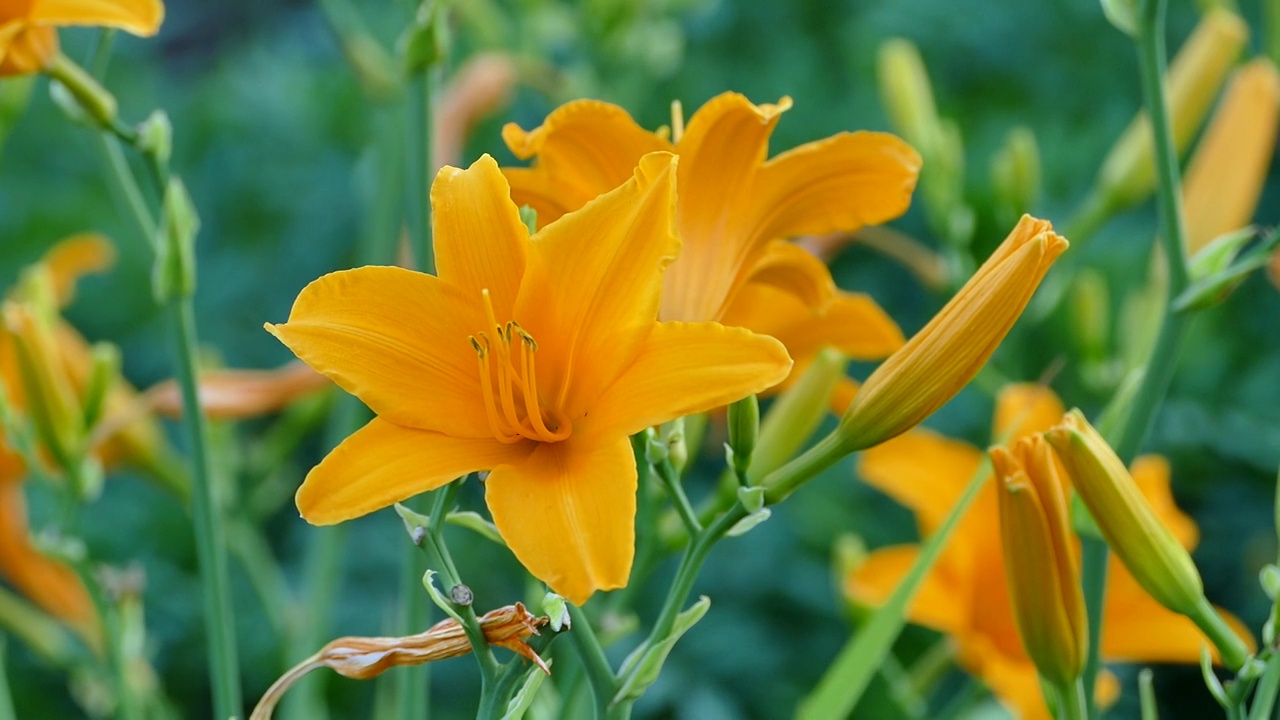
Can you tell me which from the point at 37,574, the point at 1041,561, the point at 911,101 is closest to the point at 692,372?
the point at 1041,561

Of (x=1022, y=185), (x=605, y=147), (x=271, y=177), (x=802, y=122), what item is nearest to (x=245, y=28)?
(x=271, y=177)

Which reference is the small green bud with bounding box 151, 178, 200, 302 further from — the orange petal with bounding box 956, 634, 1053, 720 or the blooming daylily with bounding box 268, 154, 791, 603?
the orange petal with bounding box 956, 634, 1053, 720

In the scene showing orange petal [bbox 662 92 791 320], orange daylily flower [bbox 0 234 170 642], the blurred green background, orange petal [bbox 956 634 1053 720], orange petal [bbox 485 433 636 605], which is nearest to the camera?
orange petal [bbox 485 433 636 605]

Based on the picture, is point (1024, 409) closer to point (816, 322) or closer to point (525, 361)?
point (816, 322)

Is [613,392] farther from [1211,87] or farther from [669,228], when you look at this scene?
[1211,87]

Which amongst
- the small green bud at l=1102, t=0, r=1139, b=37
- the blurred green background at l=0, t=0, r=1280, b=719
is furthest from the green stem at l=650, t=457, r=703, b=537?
the blurred green background at l=0, t=0, r=1280, b=719

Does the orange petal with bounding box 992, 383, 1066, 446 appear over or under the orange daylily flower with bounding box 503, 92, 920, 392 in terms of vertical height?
under
